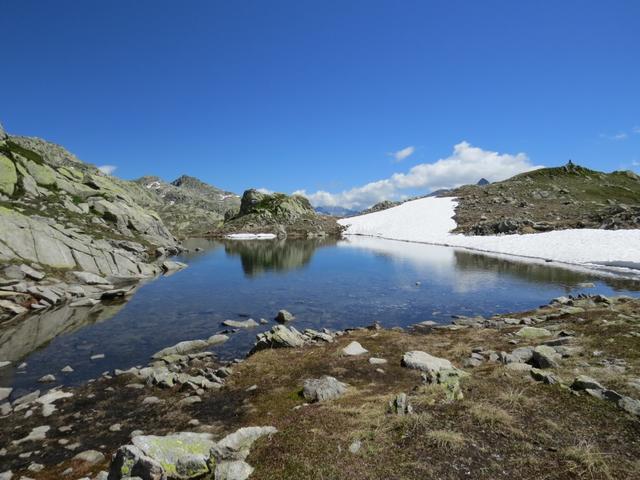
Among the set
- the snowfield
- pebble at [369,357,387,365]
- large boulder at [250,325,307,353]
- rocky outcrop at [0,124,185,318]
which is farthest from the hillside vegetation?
rocky outcrop at [0,124,185,318]

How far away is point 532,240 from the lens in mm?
71000

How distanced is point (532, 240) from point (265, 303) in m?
58.4

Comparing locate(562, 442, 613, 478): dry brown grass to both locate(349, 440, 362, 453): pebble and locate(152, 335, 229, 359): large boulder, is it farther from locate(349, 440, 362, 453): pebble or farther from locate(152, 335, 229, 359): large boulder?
locate(152, 335, 229, 359): large boulder

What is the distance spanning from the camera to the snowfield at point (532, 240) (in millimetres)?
54094

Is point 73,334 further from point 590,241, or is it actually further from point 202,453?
point 590,241

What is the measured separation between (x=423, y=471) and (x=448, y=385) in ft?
16.2

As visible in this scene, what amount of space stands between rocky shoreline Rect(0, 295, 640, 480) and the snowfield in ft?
123

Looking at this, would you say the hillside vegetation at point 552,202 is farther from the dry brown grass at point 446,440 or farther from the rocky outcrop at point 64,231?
the dry brown grass at point 446,440

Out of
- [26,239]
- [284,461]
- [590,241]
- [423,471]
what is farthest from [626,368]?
[590,241]

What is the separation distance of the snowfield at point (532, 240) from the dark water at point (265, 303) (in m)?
8.75

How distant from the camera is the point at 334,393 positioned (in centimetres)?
1545

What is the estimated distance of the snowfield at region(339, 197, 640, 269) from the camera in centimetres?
5409

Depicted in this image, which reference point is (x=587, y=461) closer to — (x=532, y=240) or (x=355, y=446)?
(x=355, y=446)

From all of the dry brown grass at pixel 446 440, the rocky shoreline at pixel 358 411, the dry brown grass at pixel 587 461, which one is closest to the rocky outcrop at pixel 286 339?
the rocky shoreline at pixel 358 411
